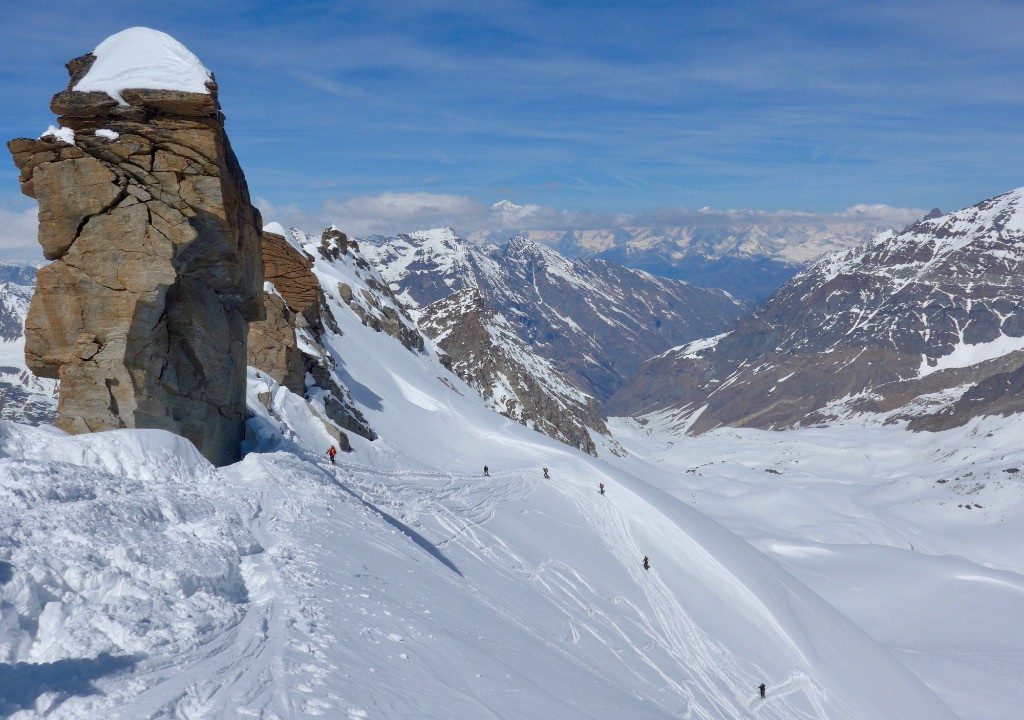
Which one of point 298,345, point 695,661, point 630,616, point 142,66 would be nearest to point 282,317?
point 298,345

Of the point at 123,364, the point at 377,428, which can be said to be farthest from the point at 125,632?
the point at 377,428

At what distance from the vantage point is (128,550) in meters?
13.0

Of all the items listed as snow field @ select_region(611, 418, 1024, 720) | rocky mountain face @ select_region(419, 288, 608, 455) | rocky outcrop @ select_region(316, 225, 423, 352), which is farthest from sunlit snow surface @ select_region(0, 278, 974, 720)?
rocky mountain face @ select_region(419, 288, 608, 455)

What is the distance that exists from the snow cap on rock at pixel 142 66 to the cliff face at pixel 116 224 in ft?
0.26

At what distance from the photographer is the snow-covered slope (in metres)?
10.5

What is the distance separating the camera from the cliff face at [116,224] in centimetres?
2348

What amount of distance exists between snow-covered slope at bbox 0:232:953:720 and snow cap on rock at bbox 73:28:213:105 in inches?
492

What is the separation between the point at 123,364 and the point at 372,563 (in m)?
12.0

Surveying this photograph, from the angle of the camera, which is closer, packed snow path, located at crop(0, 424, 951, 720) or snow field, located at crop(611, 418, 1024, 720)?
packed snow path, located at crop(0, 424, 951, 720)

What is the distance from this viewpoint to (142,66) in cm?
2409

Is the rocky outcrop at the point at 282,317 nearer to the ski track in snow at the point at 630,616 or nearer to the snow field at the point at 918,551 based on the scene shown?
the ski track in snow at the point at 630,616

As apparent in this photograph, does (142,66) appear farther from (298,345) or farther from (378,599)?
(298,345)

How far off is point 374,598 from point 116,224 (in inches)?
669

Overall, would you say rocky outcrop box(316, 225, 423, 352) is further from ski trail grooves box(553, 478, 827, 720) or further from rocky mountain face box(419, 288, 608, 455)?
ski trail grooves box(553, 478, 827, 720)
